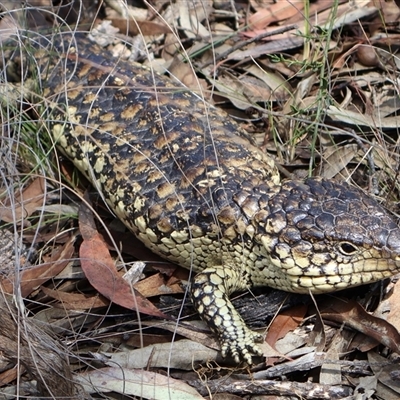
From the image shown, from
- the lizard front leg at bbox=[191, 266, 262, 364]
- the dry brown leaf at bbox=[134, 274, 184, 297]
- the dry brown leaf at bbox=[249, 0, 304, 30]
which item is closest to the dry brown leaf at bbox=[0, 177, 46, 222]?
the dry brown leaf at bbox=[134, 274, 184, 297]

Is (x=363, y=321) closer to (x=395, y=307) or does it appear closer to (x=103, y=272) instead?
(x=395, y=307)

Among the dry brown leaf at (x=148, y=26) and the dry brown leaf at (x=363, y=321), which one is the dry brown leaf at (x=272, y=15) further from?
the dry brown leaf at (x=363, y=321)

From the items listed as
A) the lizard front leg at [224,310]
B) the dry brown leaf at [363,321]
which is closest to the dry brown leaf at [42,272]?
the lizard front leg at [224,310]

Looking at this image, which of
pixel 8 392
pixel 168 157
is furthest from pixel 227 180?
pixel 8 392

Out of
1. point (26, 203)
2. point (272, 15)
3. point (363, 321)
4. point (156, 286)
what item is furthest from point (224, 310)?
point (272, 15)

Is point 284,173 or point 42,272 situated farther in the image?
point 284,173

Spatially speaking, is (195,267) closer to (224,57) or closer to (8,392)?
(8,392)

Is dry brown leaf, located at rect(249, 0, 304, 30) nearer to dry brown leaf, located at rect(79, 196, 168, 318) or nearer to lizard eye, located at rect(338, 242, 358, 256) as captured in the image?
dry brown leaf, located at rect(79, 196, 168, 318)
